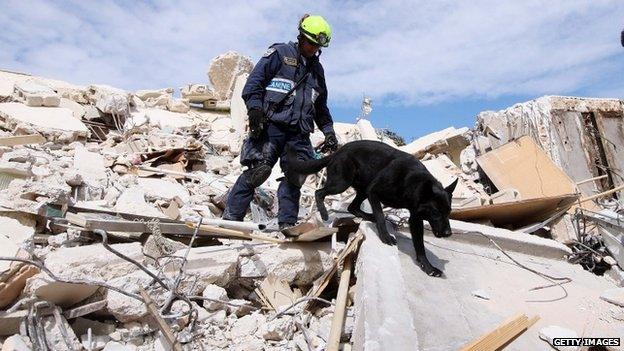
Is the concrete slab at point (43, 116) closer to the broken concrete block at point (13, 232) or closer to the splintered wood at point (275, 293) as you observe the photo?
the broken concrete block at point (13, 232)

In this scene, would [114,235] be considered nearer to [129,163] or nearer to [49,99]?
[129,163]

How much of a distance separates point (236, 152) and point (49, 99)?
3729 millimetres

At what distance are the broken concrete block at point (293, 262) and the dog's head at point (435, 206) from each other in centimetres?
83

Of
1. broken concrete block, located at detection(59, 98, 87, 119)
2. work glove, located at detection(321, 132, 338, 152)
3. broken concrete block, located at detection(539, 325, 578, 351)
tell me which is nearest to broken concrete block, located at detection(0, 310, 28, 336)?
broken concrete block, located at detection(539, 325, 578, 351)

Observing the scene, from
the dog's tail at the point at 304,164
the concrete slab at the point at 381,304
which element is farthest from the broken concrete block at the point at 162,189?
the concrete slab at the point at 381,304

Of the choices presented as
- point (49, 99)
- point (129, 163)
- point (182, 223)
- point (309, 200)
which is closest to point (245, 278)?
point (182, 223)

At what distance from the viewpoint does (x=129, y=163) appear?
6.80 metres

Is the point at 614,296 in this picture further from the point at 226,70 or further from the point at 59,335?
the point at 226,70

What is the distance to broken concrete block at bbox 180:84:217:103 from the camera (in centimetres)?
1352

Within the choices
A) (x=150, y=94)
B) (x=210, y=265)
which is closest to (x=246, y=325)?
(x=210, y=265)

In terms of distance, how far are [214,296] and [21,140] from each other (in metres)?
5.12

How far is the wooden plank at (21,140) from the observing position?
6582mm

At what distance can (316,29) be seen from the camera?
4.25m

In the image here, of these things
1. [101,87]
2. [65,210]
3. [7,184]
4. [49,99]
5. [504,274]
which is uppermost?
[101,87]
